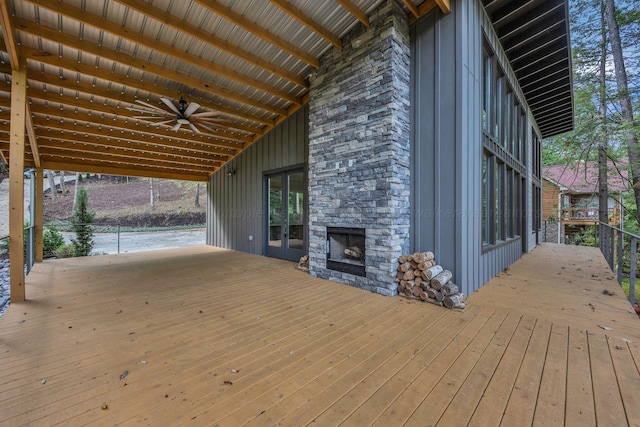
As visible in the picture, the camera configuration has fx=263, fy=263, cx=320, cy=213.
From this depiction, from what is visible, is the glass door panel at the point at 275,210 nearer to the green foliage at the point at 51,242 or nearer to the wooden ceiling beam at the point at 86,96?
the wooden ceiling beam at the point at 86,96

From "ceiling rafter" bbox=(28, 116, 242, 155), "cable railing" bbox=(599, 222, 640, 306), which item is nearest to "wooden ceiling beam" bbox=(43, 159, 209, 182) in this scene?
"ceiling rafter" bbox=(28, 116, 242, 155)

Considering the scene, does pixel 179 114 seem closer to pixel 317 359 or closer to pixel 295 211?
pixel 295 211

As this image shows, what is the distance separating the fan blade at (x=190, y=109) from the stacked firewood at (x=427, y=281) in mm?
4384

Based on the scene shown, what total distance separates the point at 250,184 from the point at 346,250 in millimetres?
4507

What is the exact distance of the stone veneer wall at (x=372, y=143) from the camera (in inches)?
148

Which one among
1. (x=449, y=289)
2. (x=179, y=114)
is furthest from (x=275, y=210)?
(x=449, y=289)

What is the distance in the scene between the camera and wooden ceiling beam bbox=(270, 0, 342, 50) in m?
3.43

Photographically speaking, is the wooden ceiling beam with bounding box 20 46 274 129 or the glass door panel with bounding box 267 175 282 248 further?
the glass door panel with bounding box 267 175 282 248

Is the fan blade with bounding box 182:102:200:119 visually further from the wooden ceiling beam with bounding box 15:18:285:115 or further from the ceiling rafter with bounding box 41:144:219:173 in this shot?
the ceiling rafter with bounding box 41:144:219:173

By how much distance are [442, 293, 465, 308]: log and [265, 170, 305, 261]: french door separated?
12.2 feet

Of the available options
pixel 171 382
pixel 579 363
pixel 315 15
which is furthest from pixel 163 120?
pixel 579 363

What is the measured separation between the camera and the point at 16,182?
3.46m

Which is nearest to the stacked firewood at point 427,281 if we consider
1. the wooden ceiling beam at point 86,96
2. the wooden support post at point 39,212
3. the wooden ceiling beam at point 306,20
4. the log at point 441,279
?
the log at point 441,279

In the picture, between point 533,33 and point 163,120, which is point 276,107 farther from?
point 533,33
